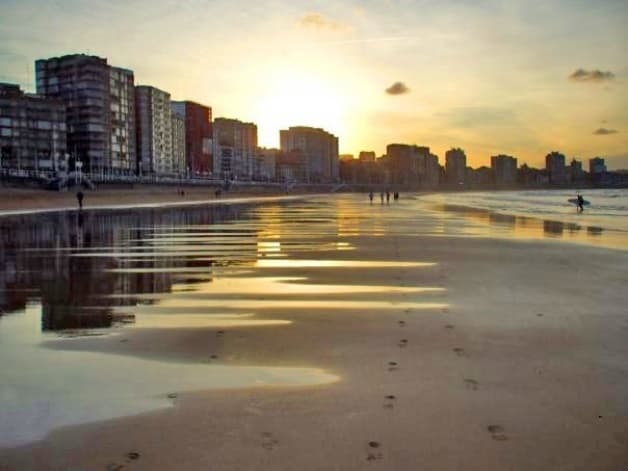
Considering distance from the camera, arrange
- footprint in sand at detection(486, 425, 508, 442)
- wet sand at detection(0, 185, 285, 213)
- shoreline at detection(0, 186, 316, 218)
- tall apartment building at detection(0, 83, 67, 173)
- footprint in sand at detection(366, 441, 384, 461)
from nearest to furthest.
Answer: footprint in sand at detection(366, 441, 384, 461)
footprint in sand at detection(486, 425, 508, 442)
shoreline at detection(0, 186, 316, 218)
wet sand at detection(0, 185, 285, 213)
tall apartment building at detection(0, 83, 67, 173)

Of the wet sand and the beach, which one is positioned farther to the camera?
the wet sand

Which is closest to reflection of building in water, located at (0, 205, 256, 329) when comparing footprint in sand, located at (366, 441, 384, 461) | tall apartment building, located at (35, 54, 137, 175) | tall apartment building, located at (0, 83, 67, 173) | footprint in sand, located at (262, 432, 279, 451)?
footprint in sand, located at (262, 432, 279, 451)

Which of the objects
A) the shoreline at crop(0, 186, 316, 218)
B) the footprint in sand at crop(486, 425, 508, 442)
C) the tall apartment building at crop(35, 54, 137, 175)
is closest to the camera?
the footprint in sand at crop(486, 425, 508, 442)

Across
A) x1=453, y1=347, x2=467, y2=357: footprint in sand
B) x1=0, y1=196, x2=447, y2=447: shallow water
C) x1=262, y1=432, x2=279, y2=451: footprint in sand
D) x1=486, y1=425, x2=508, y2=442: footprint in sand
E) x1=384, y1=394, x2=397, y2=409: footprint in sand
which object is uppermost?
x1=0, y1=196, x2=447, y2=447: shallow water

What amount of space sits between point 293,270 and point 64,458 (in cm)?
953

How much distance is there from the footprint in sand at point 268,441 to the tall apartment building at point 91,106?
142 meters

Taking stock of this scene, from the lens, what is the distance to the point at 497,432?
168 inches

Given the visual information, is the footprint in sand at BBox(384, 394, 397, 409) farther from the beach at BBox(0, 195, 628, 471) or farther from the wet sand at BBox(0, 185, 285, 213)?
the wet sand at BBox(0, 185, 285, 213)

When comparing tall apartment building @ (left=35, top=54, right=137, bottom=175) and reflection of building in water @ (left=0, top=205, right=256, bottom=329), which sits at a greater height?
tall apartment building @ (left=35, top=54, right=137, bottom=175)

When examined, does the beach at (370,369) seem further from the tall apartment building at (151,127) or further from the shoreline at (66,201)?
the tall apartment building at (151,127)

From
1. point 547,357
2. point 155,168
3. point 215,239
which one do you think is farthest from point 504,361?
point 155,168

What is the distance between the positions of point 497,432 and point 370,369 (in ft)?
5.63

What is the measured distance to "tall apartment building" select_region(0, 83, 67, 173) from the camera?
12306cm

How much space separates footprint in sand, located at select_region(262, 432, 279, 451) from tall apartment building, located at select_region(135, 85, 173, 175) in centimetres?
17406
